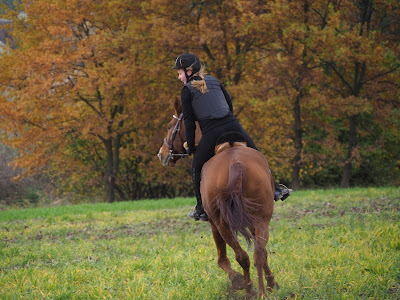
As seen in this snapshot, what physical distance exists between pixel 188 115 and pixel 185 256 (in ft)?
8.62

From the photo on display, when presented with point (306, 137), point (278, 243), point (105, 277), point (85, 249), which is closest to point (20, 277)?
point (105, 277)

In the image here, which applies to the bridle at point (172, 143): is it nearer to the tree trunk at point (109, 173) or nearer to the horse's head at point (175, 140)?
the horse's head at point (175, 140)

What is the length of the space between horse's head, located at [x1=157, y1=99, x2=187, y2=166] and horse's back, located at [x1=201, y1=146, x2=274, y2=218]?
1.01 meters

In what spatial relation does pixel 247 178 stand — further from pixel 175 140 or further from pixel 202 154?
pixel 175 140

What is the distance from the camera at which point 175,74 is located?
20.7m

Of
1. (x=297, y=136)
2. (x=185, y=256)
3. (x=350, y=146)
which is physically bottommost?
(x=350, y=146)

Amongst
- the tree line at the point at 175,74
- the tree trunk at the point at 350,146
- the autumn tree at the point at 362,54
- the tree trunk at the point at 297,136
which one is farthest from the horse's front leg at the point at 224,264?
the tree trunk at the point at 350,146

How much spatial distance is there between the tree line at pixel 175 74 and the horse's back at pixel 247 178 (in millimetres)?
13504

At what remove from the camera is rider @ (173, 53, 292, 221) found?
5.15 metres

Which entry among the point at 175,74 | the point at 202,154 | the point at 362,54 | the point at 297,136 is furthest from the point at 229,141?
the point at 175,74

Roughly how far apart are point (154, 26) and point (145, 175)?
25.9ft

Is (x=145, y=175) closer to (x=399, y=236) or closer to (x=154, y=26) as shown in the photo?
(x=154, y=26)

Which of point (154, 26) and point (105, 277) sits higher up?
point (154, 26)

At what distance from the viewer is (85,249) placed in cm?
821
